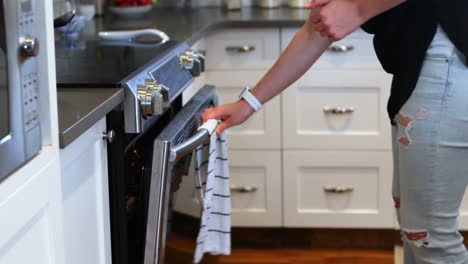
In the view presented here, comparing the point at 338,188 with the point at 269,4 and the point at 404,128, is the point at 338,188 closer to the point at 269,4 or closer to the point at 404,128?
the point at 269,4

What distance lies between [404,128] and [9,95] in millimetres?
831

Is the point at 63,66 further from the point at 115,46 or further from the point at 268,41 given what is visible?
the point at 268,41

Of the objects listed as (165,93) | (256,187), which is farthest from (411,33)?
(256,187)

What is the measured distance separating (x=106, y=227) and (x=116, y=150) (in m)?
0.15

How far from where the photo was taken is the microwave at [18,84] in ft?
3.42

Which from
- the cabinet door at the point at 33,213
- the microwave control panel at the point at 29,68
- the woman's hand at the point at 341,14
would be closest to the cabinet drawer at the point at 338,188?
the woman's hand at the point at 341,14

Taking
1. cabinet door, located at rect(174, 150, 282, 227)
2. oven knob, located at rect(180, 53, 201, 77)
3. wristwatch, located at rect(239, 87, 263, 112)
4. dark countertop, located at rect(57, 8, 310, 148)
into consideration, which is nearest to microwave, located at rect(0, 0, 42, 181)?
dark countertop, located at rect(57, 8, 310, 148)

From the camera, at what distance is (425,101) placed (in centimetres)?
158

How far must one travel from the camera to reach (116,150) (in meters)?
1.59

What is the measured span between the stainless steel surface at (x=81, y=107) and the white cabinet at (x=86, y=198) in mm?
45

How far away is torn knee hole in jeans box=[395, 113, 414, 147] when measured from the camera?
5.23 ft

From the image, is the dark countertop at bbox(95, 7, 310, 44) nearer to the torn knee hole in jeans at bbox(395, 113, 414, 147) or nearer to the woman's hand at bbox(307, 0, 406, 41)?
the woman's hand at bbox(307, 0, 406, 41)

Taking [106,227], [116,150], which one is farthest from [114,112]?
[106,227]

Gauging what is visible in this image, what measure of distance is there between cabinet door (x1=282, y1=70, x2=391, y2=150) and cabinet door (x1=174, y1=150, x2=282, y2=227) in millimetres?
110
